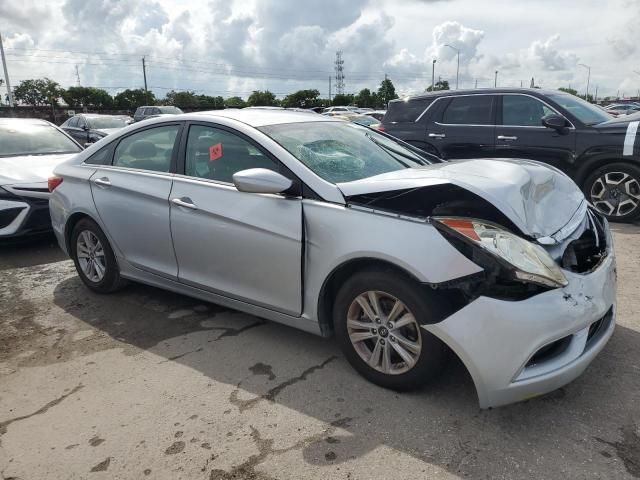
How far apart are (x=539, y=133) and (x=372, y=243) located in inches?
210

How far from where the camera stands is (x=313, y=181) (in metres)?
3.04

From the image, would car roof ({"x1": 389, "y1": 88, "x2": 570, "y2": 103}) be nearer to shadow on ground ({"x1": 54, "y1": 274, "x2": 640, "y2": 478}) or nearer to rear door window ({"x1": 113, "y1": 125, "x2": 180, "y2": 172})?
shadow on ground ({"x1": 54, "y1": 274, "x2": 640, "y2": 478})

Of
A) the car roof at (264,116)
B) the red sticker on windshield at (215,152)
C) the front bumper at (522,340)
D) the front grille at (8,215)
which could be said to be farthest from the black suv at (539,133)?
the front grille at (8,215)

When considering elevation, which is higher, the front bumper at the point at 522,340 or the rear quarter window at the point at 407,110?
the rear quarter window at the point at 407,110

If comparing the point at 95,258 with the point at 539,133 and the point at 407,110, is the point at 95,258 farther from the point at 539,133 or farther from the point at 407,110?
the point at 539,133

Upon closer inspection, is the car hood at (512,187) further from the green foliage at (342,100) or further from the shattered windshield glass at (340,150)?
the green foliage at (342,100)

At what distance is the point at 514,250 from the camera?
2.46 metres

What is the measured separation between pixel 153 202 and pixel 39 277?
2.19 metres

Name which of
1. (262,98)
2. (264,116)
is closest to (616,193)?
(264,116)

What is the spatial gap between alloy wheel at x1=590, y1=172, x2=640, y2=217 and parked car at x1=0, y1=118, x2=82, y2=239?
264 inches

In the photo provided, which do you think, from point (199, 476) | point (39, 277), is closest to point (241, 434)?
point (199, 476)

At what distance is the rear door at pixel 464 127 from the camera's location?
24.6 feet

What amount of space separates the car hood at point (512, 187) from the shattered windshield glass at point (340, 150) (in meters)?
0.18

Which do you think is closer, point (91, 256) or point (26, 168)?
point (91, 256)
